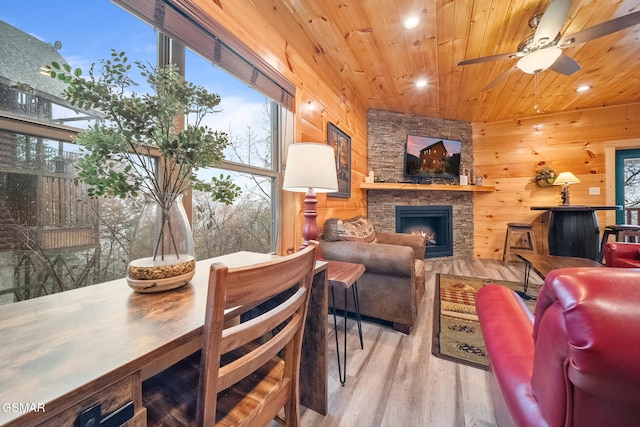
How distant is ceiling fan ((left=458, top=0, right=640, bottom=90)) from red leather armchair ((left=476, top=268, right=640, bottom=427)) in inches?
83.2

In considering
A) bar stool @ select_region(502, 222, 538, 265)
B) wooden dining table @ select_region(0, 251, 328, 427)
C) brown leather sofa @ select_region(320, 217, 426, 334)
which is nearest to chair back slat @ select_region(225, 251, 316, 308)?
wooden dining table @ select_region(0, 251, 328, 427)

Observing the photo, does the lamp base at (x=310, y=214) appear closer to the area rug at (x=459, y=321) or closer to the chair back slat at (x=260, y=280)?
the chair back slat at (x=260, y=280)

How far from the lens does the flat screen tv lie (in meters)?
4.16

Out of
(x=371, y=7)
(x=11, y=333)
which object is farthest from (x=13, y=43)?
(x=371, y=7)

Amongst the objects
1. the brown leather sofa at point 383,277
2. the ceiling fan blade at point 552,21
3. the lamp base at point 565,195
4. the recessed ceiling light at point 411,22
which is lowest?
the brown leather sofa at point 383,277

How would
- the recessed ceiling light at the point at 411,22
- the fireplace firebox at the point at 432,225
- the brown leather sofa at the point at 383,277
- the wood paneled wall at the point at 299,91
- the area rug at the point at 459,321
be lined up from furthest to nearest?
the fireplace firebox at the point at 432,225 → the recessed ceiling light at the point at 411,22 → the brown leather sofa at the point at 383,277 → the area rug at the point at 459,321 → the wood paneled wall at the point at 299,91

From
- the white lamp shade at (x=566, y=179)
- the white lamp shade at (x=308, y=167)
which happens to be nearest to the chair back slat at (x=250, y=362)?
the white lamp shade at (x=308, y=167)

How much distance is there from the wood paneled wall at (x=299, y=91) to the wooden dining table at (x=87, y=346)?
1262 millimetres

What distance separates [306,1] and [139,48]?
4.33ft

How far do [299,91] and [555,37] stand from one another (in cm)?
196

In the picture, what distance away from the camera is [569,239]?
331 centimetres

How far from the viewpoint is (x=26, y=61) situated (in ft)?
2.60

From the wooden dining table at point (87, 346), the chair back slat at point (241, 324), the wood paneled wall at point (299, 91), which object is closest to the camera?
the wooden dining table at point (87, 346)

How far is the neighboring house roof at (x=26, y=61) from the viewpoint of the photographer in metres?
0.75
